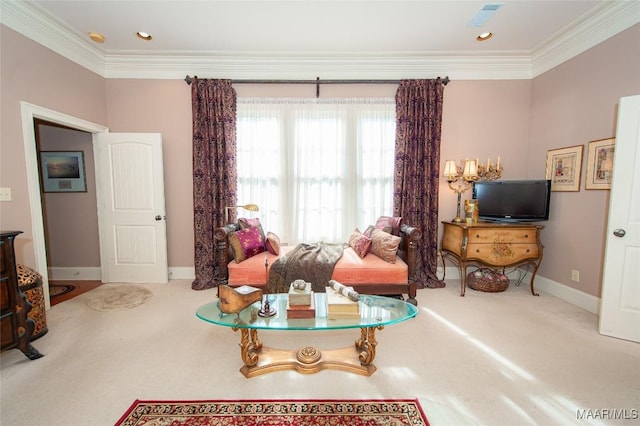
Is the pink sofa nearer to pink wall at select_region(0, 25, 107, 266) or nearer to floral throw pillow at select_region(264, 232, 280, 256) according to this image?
floral throw pillow at select_region(264, 232, 280, 256)

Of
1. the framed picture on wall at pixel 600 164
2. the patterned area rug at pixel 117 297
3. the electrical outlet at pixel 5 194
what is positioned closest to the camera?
the electrical outlet at pixel 5 194

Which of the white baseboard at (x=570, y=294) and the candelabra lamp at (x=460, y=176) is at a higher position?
the candelabra lamp at (x=460, y=176)

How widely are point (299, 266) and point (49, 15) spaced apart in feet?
12.3

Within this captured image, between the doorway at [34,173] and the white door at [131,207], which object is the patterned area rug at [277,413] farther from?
the white door at [131,207]

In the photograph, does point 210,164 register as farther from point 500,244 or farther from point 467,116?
point 500,244

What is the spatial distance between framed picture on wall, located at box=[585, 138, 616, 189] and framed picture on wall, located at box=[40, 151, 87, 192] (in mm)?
6581

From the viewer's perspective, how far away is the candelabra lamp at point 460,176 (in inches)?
131

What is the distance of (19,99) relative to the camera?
2537mm

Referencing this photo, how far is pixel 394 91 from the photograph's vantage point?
365 cm

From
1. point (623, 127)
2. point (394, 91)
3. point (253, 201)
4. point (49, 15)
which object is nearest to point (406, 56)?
point (394, 91)

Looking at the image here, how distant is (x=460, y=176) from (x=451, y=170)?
9.0 inches

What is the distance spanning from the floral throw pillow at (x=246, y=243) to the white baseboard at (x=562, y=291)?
8.92 ft

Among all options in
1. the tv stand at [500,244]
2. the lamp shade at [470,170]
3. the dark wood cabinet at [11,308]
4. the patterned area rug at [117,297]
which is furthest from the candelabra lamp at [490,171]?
the dark wood cabinet at [11,308]

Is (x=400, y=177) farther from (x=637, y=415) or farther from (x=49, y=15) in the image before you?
(x=49, y=15)
